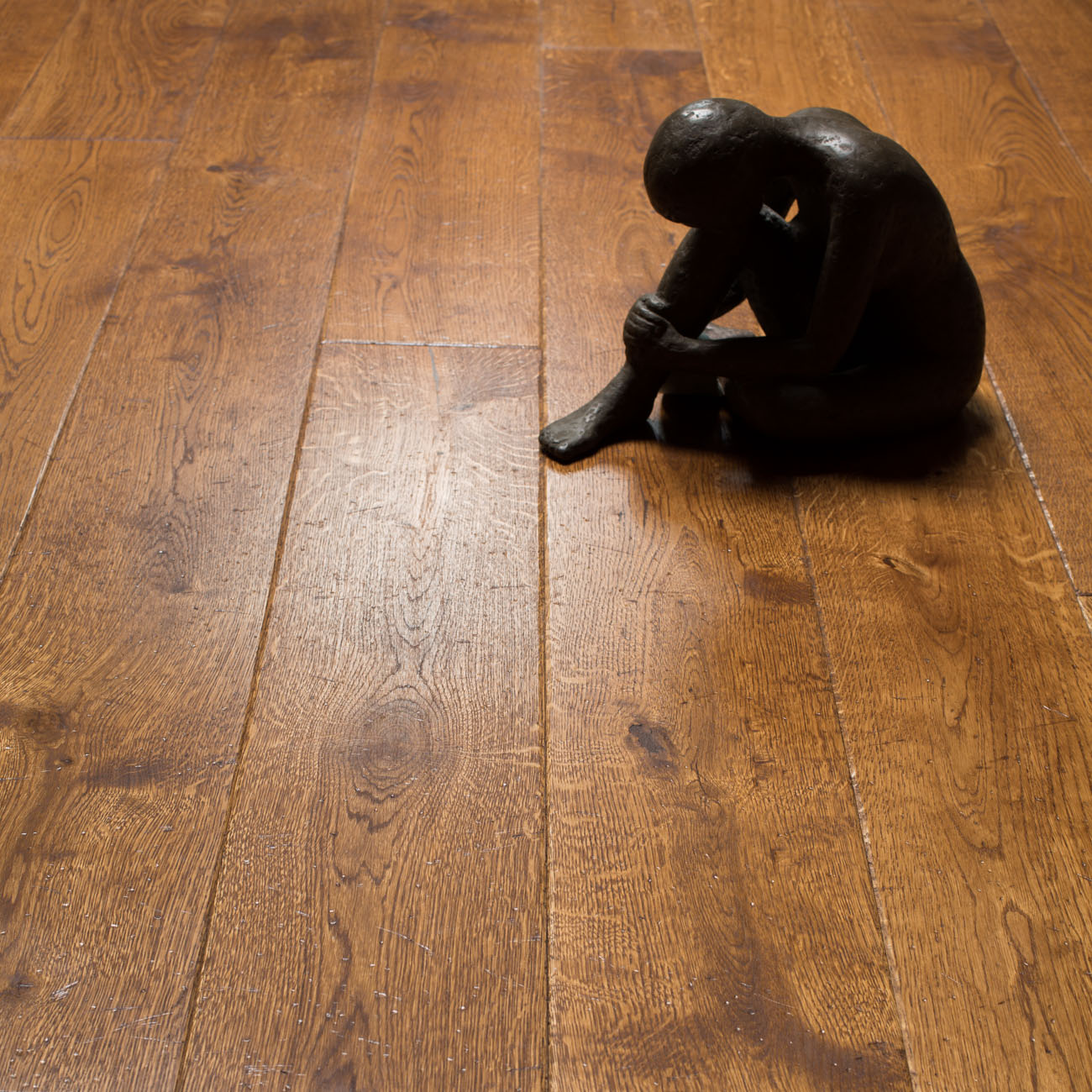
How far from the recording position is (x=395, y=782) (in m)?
1.08

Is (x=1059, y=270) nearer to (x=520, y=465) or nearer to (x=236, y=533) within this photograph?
(x=520, y=465)

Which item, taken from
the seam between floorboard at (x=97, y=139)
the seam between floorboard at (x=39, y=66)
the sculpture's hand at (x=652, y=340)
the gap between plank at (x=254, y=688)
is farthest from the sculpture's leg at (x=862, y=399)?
the seam between floorboard at (x=39, y=66)

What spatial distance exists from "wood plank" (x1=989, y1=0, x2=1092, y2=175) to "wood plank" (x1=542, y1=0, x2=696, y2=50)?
0.69m

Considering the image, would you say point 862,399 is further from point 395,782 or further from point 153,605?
point 153,605

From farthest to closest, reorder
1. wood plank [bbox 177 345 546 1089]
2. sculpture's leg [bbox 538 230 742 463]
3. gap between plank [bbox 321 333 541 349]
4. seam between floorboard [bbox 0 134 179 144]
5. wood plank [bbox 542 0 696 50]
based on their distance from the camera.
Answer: wood plank [bbox 542 0 696 50] < seam between floorboard [bbox 0 134 179 144] < gap between plank [bbox 321 333 541 349] < sculpture's leg [bbox 538 230 742 463] < wood plank [bbox 177 345 546 1089]

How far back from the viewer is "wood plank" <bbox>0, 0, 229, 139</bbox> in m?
2.07

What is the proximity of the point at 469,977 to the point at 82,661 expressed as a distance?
53cm

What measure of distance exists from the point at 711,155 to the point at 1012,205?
37.4 inches

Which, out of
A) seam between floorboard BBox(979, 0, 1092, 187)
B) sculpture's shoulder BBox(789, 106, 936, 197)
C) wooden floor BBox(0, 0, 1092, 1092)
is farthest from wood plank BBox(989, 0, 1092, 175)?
sculpture's shoulder BBox(789, 106, 936, 197)

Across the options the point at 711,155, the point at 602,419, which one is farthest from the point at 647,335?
the point at 711,155

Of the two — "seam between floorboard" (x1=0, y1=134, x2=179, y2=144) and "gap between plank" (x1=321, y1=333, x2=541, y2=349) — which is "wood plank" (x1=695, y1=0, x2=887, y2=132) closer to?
"gap between plank" (x1=321, y1=333, x2=541, y2=349)

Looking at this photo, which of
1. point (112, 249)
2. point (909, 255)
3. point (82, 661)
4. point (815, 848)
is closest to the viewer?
point (815, 848)

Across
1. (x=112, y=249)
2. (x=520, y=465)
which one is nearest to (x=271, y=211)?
(x=112, y=249)

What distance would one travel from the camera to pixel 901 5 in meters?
2.53
